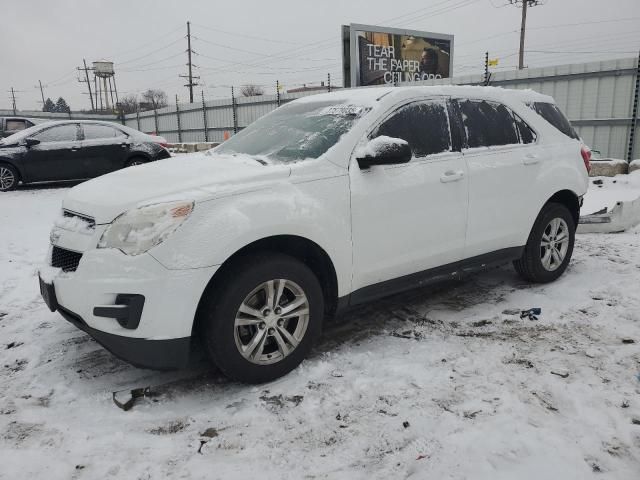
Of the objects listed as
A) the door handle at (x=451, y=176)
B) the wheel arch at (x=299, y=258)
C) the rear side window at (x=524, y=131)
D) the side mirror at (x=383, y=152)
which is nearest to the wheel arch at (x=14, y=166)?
the wheel arch at (x=299, y=258)

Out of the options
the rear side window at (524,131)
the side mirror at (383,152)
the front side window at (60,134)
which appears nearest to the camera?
the side mirror at (383,152)

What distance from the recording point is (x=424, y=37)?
19953 millimetres

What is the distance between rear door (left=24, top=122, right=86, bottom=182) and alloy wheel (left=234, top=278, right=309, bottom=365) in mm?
8840

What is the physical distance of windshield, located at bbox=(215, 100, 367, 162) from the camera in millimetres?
3336

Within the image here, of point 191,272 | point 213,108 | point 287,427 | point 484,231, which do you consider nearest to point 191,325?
point 191,272

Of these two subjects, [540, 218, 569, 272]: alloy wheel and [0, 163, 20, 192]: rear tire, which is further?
[0, 163, 20, 192]: rear tire

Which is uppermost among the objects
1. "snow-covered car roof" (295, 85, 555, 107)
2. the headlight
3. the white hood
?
"snow-covered car roof" (295, 85, 555, 107)

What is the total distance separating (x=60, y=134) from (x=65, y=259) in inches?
337

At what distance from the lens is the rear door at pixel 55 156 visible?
10.1 meters

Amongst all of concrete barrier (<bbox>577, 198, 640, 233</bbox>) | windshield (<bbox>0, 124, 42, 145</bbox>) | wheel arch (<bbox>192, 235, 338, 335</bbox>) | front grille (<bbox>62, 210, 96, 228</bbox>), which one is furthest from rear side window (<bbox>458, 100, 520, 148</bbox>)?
windshield (<bbox>0, 124, 42, 145</bbox>)

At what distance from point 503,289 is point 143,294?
3348 millimetres

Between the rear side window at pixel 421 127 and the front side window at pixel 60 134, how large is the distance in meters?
8.80

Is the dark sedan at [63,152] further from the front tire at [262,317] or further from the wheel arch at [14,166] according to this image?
the front tire at [262,317]

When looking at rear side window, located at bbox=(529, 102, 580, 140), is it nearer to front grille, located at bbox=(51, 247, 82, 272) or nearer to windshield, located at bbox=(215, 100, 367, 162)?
windshield, located at bbox=(215, 100, 367, 162)
